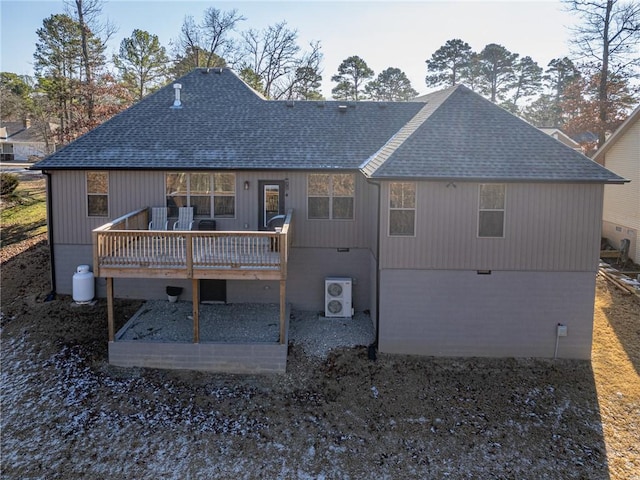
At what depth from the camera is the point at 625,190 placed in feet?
56.7

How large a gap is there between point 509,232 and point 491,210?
0.61m

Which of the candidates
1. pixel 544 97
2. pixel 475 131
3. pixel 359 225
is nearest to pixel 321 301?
pixel 359 225

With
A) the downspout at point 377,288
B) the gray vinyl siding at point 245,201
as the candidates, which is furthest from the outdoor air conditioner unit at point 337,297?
the downspout at point 377,288

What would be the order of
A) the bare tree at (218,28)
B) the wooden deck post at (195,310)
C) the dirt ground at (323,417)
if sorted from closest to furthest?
the dirt ground at (323,417), the wooden deck post at (195,310), the bare tree at (218,28)

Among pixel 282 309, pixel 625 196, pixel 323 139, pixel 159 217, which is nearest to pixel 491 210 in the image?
pixel 282 309

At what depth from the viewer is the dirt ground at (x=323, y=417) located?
279 inches

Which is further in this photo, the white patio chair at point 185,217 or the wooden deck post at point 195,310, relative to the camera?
the white patio chair at point 185,217

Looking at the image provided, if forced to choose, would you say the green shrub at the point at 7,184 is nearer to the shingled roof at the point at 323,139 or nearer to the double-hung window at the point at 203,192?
the shingled roof at the point at 323,139

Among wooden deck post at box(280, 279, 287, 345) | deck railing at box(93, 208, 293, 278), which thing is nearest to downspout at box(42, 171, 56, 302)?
deck railing at box(93, 208, 293, 278)

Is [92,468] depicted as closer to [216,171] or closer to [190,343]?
[190,343]

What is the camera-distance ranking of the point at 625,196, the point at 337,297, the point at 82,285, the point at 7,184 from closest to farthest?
the point at 337,297 → the point at 82,285 → the point at 625,196 → the point at 7,184

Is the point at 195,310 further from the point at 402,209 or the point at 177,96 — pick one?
the point at 177,96

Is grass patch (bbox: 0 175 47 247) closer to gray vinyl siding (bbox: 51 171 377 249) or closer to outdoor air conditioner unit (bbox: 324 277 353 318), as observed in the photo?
gray vinyl siding (bbox: 51 171 377 249)

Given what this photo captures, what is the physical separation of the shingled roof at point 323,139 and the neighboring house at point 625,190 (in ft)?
27.1
